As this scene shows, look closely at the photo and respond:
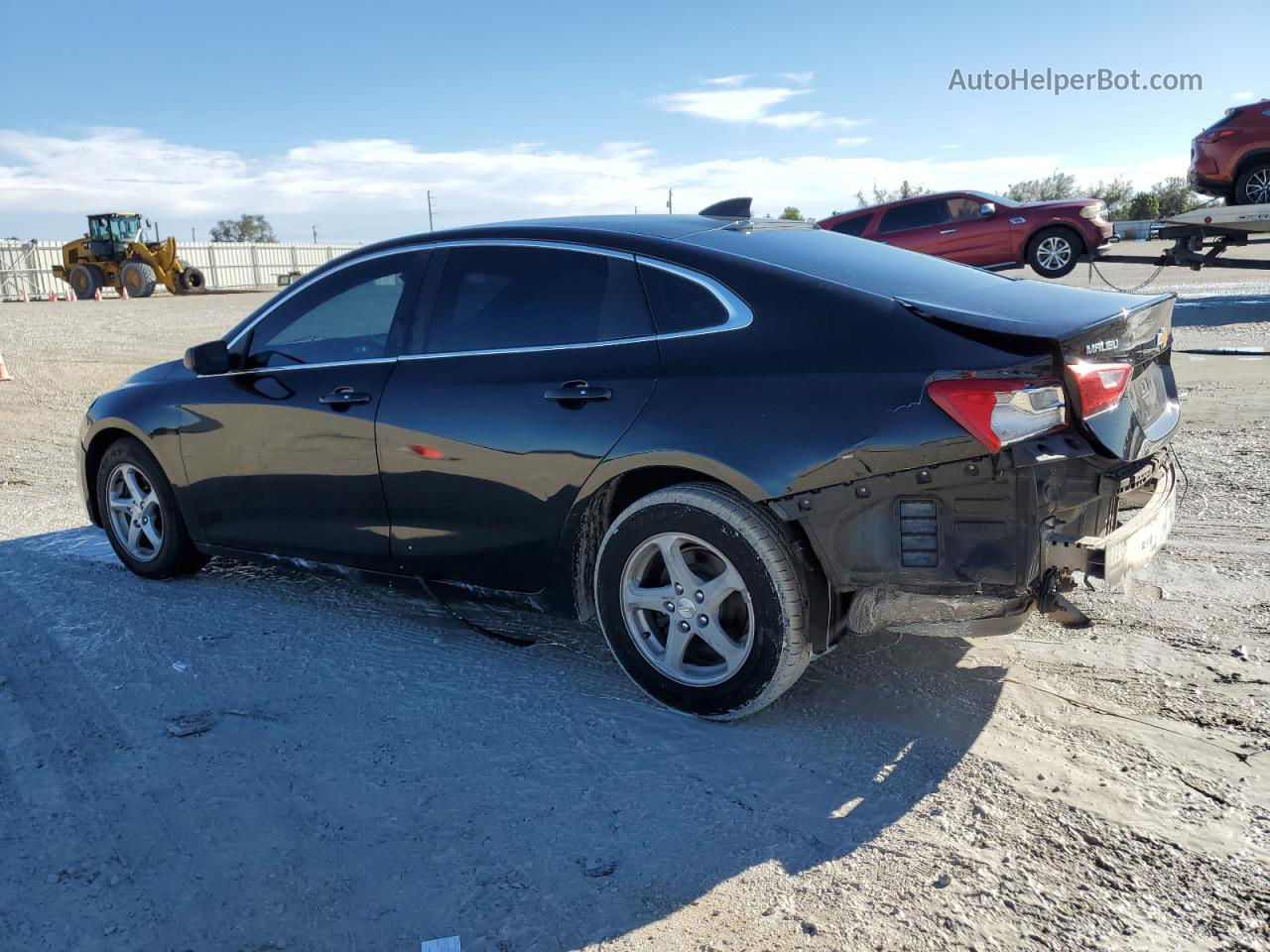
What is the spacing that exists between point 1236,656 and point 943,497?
1652mm

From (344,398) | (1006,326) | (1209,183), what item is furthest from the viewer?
(1209,183)

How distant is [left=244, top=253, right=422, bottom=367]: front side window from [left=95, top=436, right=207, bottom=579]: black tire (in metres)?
0.87

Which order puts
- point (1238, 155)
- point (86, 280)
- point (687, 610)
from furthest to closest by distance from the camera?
point (86, 280), point (1238, 155), point (687, 610)

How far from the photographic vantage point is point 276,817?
3.00m

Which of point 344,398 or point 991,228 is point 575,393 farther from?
point 991,228

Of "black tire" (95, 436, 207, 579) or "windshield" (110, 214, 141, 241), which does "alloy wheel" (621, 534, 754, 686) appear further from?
"windshield" (110, 214, 141, 241)

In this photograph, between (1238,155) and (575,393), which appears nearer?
(575,393)

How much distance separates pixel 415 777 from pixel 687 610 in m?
1.03

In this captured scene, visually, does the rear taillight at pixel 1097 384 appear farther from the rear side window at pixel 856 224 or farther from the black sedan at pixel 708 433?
the rear side window at pixel 856 224

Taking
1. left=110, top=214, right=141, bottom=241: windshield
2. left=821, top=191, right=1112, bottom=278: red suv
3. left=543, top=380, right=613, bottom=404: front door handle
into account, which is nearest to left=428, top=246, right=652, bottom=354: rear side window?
left=543, top=380, right=613, bottom=404: front door handle

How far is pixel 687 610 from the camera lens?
138 inches

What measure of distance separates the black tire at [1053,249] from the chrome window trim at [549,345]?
584 inches

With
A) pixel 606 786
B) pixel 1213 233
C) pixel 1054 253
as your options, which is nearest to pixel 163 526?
pixel 606 786

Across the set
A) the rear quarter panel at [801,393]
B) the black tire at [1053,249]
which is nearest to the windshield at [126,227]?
the black tire at [1053,249]
